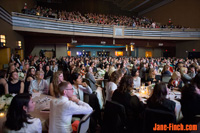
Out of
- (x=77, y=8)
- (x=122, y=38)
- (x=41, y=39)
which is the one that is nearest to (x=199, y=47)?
(x=122, y=38)

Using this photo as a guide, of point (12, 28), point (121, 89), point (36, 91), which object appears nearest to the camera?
point (121, 89)

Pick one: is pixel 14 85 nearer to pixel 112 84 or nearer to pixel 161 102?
pixel 112 84

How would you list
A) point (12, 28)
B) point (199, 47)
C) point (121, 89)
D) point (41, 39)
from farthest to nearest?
point (199, 47) < point (41, 39) < point (12, 28) < point (121, 89)

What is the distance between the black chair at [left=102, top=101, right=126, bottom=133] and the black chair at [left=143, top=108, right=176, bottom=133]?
41 cm

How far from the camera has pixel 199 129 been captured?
8.41ft

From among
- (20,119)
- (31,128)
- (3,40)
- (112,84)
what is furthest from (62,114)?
(3,40)

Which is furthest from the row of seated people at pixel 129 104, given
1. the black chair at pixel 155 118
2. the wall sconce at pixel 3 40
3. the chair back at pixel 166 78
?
the wall sconce at pixel 3 40

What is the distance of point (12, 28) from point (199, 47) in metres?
22.8

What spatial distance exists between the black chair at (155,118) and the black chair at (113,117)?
41cm

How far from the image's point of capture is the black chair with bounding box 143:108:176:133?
2.07 metres

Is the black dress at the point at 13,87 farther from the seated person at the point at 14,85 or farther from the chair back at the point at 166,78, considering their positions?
the chair back at the point at 166,78

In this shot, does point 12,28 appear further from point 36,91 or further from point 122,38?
point 122,38

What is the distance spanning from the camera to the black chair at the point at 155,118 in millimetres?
2072

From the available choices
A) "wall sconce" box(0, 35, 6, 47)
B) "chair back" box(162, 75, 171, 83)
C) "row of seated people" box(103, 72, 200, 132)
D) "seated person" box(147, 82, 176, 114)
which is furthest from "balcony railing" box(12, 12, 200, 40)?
"seated person" box(147, 82, 176, 114)
